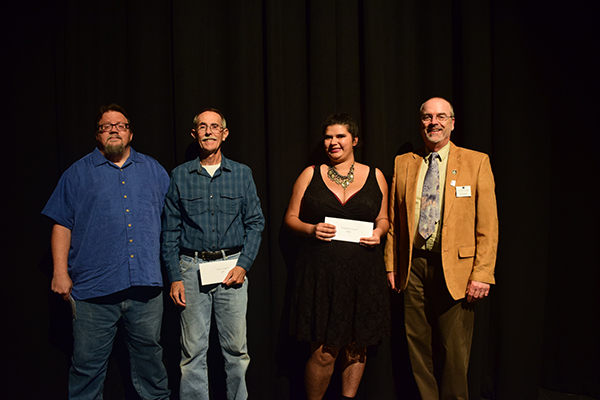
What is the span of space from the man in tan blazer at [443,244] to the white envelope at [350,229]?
1.01ft

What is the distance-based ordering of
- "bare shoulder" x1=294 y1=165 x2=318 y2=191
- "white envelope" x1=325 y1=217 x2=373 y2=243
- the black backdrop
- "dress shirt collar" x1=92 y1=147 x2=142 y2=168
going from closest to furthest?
"white envelope" x1=325 y1=217 x2=373 y2=243 < "dress shirt collar" x1=92 y1=147 x2=142 y2=168 < "bare shoulder" x1=294 y1=165 x2=318 y2=191 < the black backdrop

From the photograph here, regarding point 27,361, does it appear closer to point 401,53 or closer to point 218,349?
point 218,349

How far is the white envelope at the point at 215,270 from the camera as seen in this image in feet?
6.12

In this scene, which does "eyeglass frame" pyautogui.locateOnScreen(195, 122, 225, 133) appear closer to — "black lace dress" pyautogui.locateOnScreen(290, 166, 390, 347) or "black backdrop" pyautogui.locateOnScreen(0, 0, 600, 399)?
"black backdrop" pyautogui.locateOnScreen(0, 0, 600, 399)

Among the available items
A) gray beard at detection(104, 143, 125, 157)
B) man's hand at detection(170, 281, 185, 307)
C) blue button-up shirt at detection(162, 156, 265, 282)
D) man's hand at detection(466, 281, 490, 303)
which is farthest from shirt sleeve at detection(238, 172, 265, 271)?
man's hand at detection(466, 281, 490, 303)

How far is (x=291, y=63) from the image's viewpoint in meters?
2.46

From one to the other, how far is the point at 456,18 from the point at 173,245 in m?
2.69

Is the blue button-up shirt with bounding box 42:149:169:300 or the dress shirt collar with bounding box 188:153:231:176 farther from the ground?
the dress shirt collar with bounding box 188:153:231:176

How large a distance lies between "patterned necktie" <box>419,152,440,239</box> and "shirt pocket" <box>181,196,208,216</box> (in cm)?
130

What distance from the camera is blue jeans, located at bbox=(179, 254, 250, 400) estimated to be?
191cm

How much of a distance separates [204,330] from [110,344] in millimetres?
604

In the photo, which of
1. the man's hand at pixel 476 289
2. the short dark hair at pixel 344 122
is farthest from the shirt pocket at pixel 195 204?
the man's hand at pixel 476 289

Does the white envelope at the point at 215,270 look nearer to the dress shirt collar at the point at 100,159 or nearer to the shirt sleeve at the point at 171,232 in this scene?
the shirt sleeve at the point at 171,232

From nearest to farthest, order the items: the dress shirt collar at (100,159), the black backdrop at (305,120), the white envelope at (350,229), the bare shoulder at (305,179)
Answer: the white envelope at (350,229)
the dress shirt collar at (100,159)
the bare shoulder at (305,179)
the black backdrop at (305,120)
